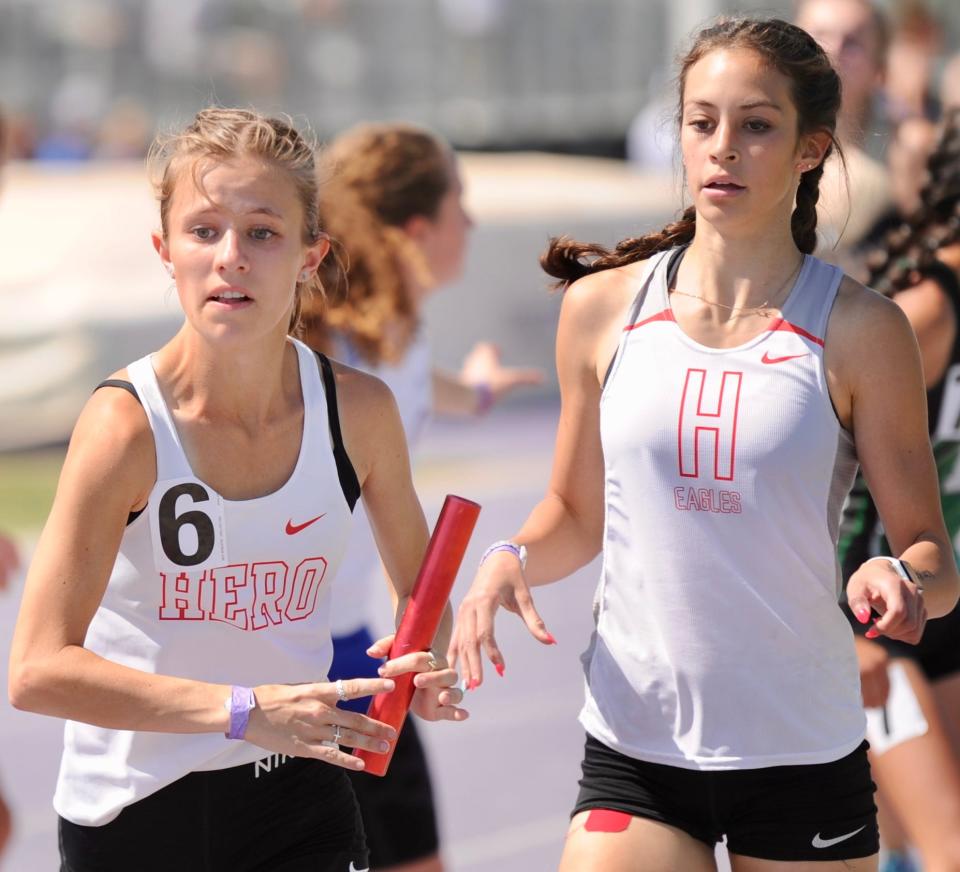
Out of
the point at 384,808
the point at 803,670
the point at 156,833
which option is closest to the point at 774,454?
the point at 803,670

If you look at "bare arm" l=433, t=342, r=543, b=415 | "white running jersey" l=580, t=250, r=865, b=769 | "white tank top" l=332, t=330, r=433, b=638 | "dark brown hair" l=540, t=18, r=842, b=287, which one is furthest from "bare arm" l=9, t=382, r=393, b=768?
"bare arm" l=433, t=342, r=543, b=415

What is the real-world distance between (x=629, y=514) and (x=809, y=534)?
311 millimetres

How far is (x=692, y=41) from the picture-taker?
11.2 feet

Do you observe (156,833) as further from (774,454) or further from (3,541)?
(3,541)

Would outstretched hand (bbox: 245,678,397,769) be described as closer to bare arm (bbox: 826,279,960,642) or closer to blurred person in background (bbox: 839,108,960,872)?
bare arm (bbox: 826,279,960,642)

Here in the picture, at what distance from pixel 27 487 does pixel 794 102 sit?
29.0 feet

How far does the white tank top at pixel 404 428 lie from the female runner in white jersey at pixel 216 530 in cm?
60

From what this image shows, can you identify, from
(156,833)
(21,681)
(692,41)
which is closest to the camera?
(21,681)

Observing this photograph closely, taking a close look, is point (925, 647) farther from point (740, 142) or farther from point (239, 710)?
point (239, 710)

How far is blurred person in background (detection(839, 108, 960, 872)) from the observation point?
13.2ft

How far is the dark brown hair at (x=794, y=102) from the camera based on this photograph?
323 cm

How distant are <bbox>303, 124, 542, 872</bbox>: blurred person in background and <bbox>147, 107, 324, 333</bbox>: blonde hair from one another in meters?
0.47

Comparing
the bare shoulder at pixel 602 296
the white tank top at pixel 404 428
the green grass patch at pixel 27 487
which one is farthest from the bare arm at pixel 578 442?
the green grass patch at pixel 27 487

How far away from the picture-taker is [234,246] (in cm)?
299
